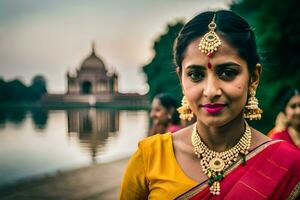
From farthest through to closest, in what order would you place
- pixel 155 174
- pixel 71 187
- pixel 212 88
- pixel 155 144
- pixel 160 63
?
pixel 160 63, pixel 71 187, pixel 155 144, pixel 155 174, pixel 212 88

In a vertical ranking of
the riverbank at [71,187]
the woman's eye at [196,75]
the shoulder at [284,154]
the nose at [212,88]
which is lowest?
the riverbank at [71,187]

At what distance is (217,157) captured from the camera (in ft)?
6.37

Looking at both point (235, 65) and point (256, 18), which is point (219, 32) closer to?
point (235, 65)

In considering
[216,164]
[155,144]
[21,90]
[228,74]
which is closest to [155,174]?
[155,144]

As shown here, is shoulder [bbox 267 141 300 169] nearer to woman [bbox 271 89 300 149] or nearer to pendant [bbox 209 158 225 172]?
pendant [bbox 209 158 225 172]

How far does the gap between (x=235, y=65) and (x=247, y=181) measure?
1.59 ft

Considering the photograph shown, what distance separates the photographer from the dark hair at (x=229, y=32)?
183 centimetres

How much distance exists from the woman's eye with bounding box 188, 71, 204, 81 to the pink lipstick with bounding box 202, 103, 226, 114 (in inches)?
4.6

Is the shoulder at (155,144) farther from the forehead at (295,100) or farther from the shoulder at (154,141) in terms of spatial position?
the forehead at (295,100)

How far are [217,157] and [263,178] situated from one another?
0.21 meters

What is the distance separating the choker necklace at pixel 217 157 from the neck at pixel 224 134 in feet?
0.06

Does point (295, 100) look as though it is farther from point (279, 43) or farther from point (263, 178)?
point (279, 43)

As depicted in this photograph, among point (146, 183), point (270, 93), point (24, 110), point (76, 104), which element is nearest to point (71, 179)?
point (270, 93)

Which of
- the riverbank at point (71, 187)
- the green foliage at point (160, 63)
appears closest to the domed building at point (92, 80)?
the green foliage at point (160, 63)
